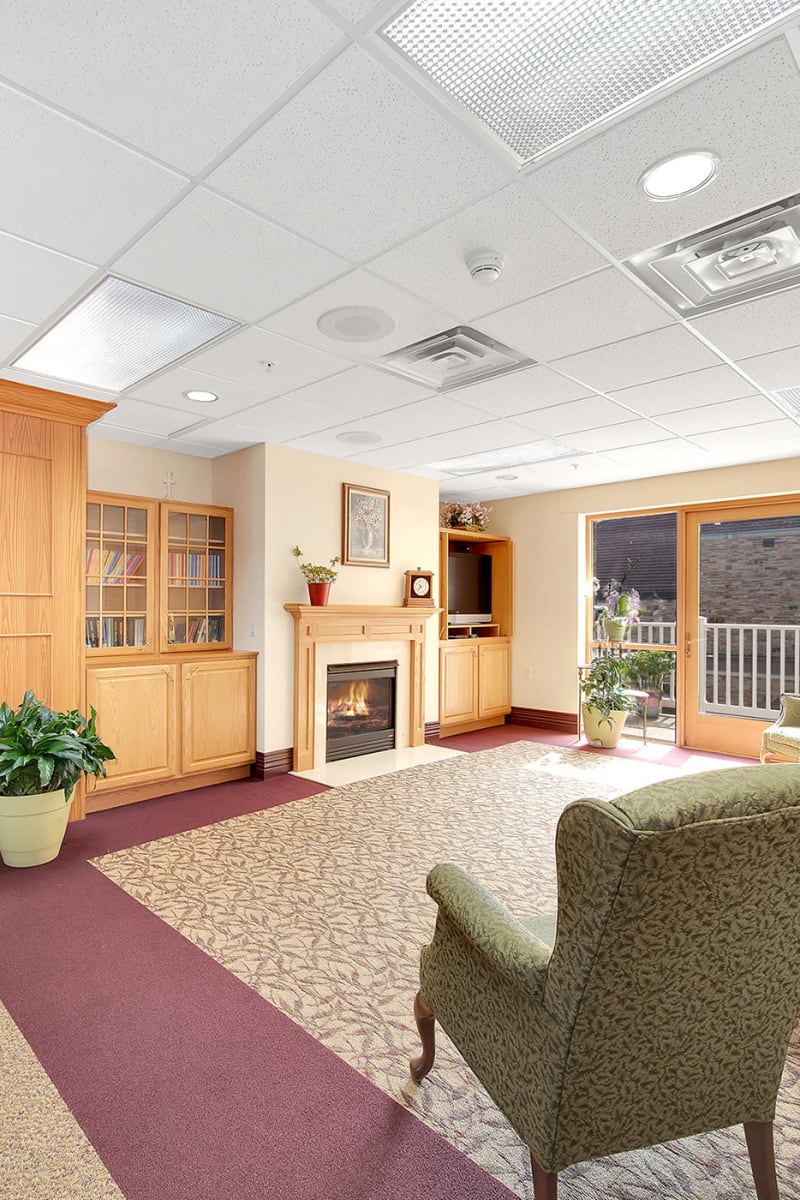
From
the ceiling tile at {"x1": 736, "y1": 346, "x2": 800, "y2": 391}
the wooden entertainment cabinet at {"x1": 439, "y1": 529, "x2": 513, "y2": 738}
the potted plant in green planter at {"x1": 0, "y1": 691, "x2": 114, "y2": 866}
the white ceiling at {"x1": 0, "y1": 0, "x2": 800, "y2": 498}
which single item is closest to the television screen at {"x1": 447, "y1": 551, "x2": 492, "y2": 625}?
the wooden entertainment cabinet at {"x1": 439, "y1": 529, "x2": 513, "y2": 738}

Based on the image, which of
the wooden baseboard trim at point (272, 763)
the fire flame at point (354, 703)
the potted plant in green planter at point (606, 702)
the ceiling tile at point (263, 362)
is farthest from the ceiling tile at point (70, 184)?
the potted plant in green planter at point (606, 702)

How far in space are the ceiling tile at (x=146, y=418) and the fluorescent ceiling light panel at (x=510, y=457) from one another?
2154mm

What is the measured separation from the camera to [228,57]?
1487mm

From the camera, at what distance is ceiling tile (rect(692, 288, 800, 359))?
105 inches

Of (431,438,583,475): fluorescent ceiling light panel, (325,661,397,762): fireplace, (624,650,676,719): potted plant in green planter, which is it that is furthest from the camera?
(624,650,676,719): potted plant in green planter

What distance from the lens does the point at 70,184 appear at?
1938 mm

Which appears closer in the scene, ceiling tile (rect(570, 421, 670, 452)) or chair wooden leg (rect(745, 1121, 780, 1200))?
chair wooden leg (rect(745, 1121, 780, 1200))

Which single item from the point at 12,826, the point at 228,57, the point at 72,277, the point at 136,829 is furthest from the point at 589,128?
the point at 136,829

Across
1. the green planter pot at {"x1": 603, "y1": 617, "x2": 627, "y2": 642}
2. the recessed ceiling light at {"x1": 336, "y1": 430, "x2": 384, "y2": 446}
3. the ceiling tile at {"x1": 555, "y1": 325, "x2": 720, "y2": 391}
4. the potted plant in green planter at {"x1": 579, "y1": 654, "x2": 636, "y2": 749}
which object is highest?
the recessed ceiling light at {"x1": 336, "y1": 430, "x2": 384, "y2": 446}

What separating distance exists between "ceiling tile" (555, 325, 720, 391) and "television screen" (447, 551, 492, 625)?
138 inches

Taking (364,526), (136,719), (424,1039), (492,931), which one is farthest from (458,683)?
(492,931)

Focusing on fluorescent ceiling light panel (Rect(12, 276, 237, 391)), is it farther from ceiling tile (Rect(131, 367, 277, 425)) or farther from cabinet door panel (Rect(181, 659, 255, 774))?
cabinet door panel (Rect(181, 659, 255, 774))

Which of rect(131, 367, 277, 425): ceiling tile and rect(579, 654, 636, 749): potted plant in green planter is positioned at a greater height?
rect(131, 367, 277, 425): ceiling tile

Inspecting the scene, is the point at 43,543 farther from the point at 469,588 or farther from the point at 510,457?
the point at 469,588
